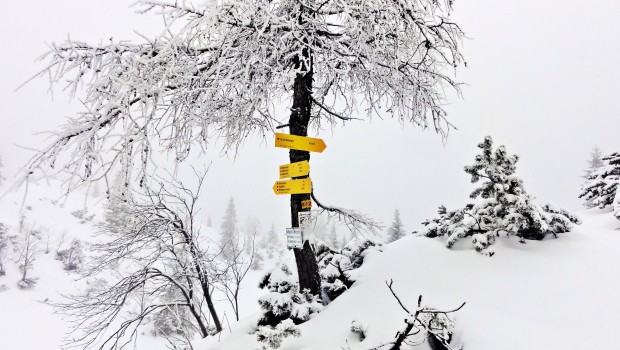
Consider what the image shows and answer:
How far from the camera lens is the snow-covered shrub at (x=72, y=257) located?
32250mm

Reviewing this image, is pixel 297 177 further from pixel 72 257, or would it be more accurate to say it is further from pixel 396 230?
pixel 72 257

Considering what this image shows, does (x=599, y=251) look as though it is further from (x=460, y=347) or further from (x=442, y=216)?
(x=460, y=347)

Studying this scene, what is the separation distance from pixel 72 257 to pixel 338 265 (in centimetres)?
3851

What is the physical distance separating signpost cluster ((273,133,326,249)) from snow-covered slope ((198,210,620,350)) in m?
1.08

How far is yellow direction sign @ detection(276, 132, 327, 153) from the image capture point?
4.18m

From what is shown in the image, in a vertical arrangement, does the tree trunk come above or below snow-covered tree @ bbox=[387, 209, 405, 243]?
above

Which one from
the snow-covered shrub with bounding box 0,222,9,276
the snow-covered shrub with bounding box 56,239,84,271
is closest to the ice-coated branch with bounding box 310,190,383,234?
the snow-covered shrub with bounding box 56,239,84,271

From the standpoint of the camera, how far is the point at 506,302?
3.15m

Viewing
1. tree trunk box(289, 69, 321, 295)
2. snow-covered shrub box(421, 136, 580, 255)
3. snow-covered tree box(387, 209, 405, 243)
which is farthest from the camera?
snow-covered tree box(387, 209, 405, 243)

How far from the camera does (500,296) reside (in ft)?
10.7

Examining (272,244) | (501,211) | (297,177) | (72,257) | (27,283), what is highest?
(297,177)

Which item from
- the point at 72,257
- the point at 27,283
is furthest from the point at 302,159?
the point at 72,257

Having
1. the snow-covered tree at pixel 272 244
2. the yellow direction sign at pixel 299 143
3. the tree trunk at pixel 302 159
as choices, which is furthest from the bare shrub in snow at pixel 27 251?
the yellow direction sign at pixel 299 143

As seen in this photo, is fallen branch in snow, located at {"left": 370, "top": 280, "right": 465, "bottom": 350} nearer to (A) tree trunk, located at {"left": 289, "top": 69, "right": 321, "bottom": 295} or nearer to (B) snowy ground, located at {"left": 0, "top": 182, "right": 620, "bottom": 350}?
(B) snowy ground, located at {"left": 0, "top": 182, "right": 620, "bottom": 350}
